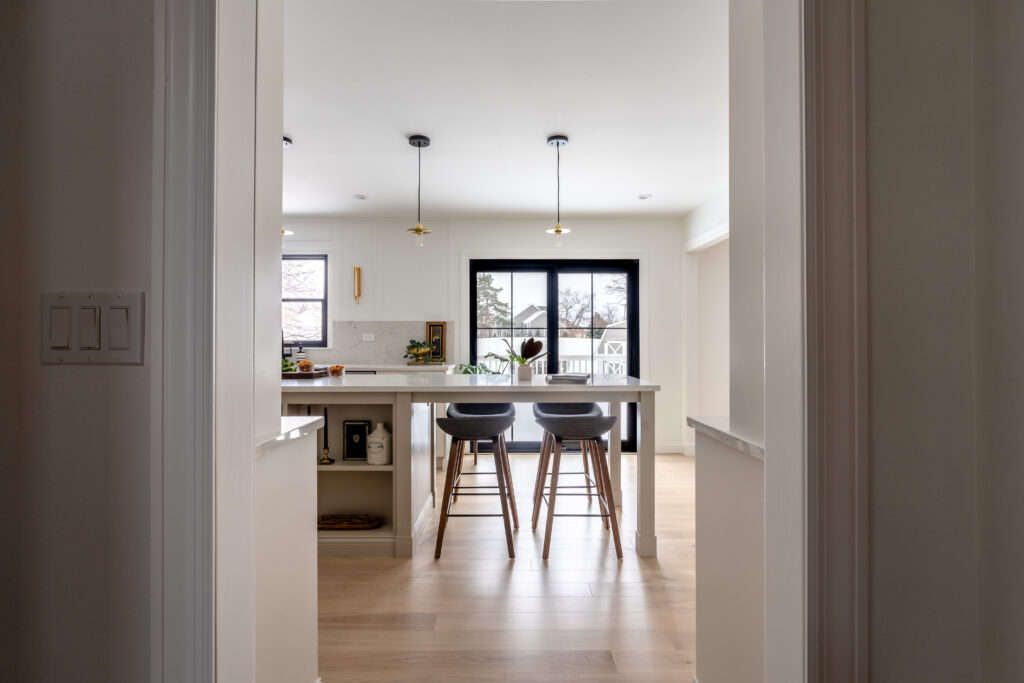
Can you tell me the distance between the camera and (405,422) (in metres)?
2.65

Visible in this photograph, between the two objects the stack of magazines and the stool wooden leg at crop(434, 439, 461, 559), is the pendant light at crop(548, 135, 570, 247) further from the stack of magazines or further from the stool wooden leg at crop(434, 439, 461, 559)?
the stool wooden leg at crop(434, 439, 461, 559)

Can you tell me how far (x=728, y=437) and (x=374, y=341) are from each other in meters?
4.59

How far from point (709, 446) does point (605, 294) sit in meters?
4.10

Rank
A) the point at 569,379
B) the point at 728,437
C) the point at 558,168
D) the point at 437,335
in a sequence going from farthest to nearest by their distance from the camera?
the point at 437,335 → the point at 558,168 → the point at 569,379 → the point at 728,437

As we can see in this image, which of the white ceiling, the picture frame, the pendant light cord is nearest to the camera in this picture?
the white ceiling

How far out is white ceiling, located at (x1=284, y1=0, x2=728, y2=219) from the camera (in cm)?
204

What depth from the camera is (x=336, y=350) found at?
5352 mm
